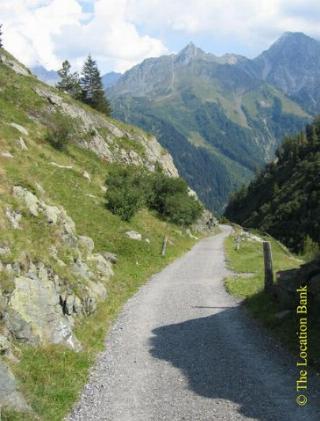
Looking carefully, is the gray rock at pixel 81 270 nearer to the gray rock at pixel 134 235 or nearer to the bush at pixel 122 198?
the gray rock at pixel 134 235

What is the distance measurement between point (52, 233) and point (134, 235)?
52.0 feet

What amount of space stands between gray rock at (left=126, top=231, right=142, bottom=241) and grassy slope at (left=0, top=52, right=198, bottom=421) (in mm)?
593

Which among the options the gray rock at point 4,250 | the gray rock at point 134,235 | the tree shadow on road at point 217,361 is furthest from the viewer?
the gray rock at point 134,235

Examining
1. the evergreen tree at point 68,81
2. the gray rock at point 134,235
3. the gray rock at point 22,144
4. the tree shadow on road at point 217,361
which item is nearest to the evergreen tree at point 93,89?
the evergreen tree at point 68,81

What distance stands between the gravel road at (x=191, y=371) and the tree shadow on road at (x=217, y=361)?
0.03 metres

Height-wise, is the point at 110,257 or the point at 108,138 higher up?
the point at 108,138

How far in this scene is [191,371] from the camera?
47.0 feet

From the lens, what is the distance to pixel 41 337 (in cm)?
1507

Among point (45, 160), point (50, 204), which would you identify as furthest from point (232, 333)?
point (45, 160)

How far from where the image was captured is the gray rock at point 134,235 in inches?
1450

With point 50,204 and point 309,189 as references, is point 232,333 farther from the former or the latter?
point 309,189

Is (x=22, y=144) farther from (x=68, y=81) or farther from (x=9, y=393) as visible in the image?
(x=68, y=81)

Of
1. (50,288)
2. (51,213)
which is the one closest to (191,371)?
(50,288)

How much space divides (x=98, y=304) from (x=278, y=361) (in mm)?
10204
